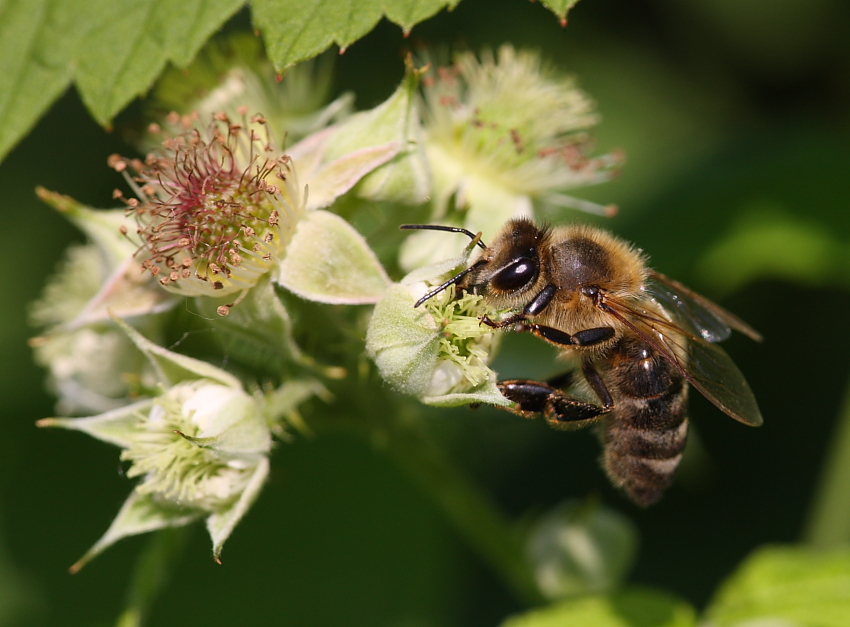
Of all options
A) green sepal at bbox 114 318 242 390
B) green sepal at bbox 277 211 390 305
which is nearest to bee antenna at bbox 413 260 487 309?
green sepal at bbox 277 211 390 305

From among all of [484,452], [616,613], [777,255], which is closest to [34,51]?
[616,613]

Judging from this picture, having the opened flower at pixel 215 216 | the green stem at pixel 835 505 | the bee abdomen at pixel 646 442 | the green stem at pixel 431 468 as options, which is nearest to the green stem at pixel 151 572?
the green stem at pixel 431 468

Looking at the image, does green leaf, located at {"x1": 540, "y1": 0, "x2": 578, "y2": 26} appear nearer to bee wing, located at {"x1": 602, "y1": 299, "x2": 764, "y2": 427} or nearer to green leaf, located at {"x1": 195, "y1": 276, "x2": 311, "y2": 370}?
bee wing, located at {"x1": 602, "y1": 299, "x2": 764, "y2": 427}

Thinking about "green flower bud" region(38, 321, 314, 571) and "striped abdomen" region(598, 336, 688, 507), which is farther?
"striped abdomen" region(598, 336, 688, 507)

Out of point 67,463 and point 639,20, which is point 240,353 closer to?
point 67,463

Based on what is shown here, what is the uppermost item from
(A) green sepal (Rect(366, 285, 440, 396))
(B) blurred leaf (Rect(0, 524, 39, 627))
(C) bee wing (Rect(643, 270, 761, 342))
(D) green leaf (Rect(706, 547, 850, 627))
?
(A) green sepal (Rect(366, 285, 440, 396))

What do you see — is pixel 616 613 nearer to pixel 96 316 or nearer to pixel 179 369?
pixel 179 369
